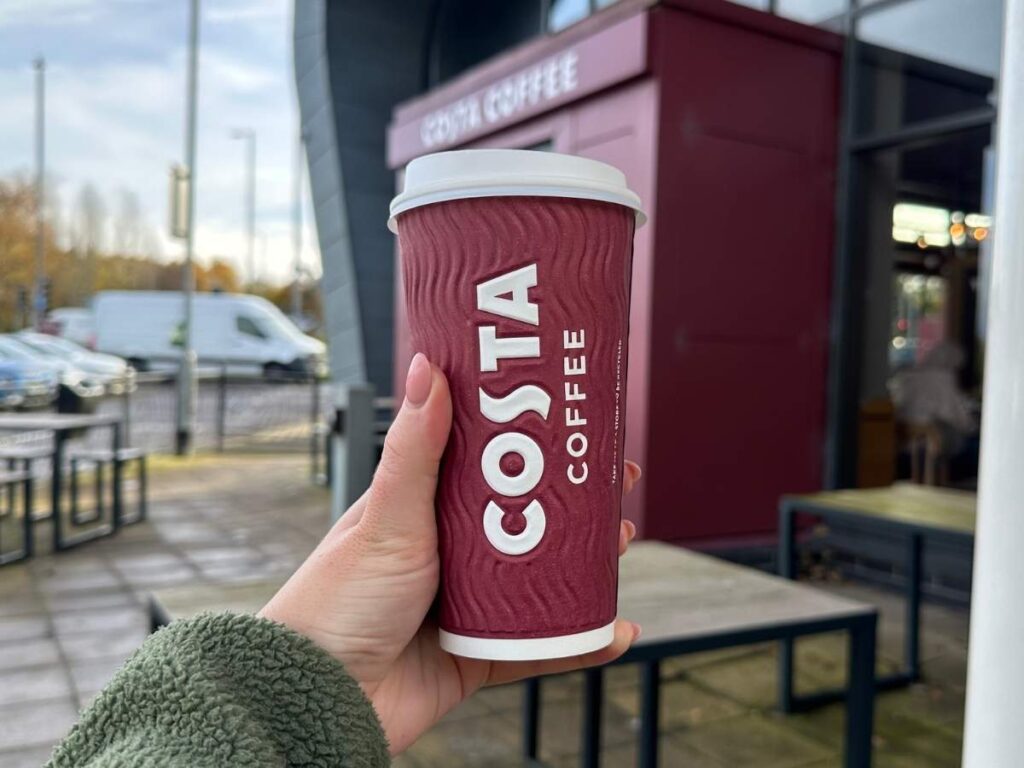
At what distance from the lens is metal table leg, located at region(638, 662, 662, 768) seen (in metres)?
2.40

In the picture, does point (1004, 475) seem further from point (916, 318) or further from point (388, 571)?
point (916, 318)

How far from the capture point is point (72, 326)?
27656mm

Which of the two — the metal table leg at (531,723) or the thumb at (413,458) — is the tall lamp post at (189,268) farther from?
the thumb at (413,458)

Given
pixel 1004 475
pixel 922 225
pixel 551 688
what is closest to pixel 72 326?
pixel 922 225

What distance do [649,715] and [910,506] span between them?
1.78 m

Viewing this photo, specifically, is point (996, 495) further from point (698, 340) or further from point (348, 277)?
point (348, 277)

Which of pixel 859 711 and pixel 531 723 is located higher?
pixel 859 711

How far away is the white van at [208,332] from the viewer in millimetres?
24516

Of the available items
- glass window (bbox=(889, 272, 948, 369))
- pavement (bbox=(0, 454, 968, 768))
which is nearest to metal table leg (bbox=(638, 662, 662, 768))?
pavement (bbox=(0, 454, 968, 768))

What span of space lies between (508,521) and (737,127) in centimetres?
Result: 528

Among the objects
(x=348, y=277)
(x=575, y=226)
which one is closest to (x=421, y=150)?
(x=348, y=277)

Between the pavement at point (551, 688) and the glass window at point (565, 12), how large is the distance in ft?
16.7

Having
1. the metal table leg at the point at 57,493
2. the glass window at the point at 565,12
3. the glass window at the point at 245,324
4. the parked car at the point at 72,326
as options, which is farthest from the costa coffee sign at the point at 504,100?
the parked car at the point at 72,326

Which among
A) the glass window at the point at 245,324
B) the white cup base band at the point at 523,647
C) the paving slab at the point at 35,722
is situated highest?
the glass window at the point at 245,324
